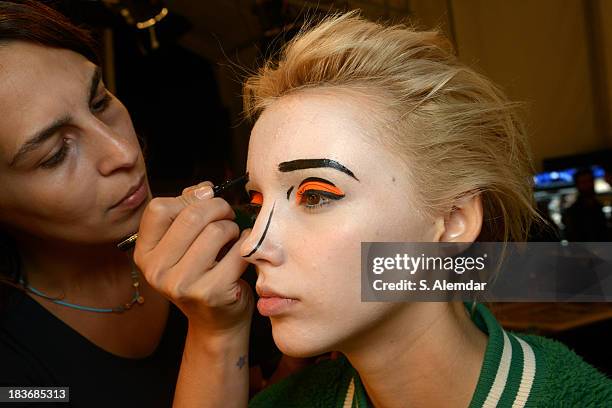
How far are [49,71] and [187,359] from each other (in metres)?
0.51

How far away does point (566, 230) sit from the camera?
96cm

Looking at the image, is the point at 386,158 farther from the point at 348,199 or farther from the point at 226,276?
the point at 226,276

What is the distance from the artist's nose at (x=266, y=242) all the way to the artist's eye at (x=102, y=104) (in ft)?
1.31

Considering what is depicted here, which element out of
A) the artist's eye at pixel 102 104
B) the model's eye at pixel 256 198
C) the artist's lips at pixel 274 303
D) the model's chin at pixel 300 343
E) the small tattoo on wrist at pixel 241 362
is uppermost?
the artist's eye at pixel 102 104

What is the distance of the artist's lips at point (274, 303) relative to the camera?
0.71 metres

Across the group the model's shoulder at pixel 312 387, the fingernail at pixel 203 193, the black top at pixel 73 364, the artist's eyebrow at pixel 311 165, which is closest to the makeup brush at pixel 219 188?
the fingernail at pixel 203 193

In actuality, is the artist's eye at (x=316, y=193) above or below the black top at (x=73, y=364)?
above

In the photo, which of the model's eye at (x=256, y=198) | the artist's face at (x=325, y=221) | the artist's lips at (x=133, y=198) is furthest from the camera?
the artist's lips at (x=133, y=198)

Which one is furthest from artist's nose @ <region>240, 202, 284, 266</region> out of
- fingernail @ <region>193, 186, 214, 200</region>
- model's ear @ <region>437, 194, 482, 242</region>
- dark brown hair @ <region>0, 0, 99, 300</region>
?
dark brown hair @ <region>0, 0, 99, 300</region>

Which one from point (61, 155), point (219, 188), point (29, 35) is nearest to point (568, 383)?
point (219, 188)

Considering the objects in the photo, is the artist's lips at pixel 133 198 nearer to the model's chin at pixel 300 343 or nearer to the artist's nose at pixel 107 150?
the artist's nose at pixel 107 150

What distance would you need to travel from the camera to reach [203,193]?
0.83 metres

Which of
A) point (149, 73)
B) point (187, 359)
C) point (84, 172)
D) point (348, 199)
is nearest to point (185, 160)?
point (149, 73)

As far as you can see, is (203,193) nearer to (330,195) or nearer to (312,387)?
(330,195)
